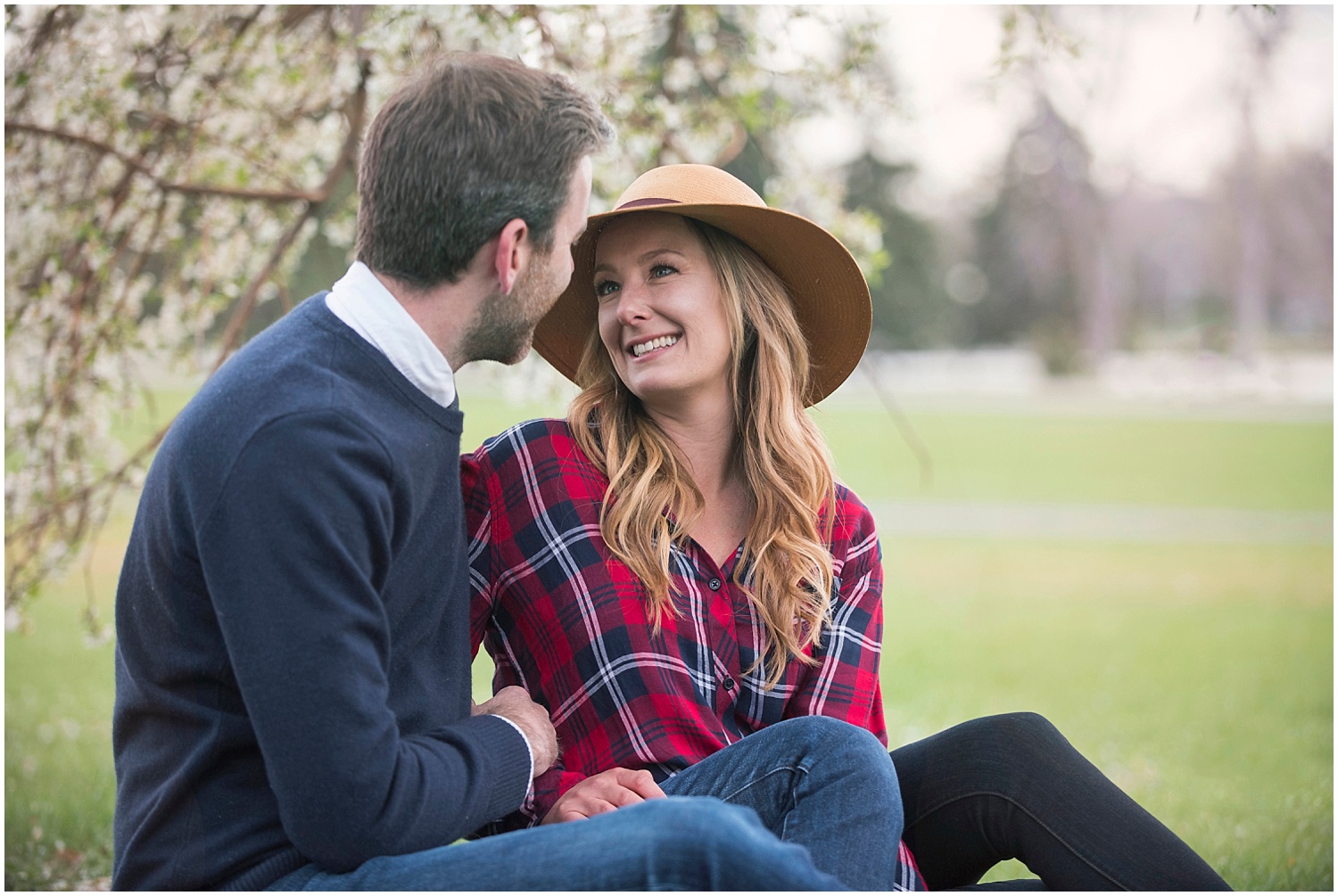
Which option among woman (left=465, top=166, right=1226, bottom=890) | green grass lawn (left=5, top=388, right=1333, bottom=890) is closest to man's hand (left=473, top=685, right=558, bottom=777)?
woman (left=465, top=166, right=1226, bottom=890)

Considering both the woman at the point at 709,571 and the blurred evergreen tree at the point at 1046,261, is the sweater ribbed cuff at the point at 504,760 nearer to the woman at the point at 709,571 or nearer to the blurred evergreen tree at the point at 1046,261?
the woman at the point at 709,571

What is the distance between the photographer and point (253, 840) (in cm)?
158

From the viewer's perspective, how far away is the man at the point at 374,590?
1.43 meters

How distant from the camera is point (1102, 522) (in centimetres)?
1816

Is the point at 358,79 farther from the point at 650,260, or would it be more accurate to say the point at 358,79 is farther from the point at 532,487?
the point at 532,487

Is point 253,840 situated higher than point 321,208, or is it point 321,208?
point 321,208

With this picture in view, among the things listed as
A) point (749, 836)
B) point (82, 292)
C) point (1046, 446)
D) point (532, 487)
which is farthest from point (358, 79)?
point (1046, 446)

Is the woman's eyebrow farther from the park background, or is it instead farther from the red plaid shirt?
the park background

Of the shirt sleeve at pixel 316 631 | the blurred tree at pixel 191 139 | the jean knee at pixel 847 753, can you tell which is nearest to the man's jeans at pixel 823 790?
the jean knee at pixel 847 753

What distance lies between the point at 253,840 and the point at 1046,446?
27.5m

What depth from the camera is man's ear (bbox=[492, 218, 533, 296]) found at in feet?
5.63

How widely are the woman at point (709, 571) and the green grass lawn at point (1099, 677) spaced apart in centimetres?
43

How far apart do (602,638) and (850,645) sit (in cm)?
50

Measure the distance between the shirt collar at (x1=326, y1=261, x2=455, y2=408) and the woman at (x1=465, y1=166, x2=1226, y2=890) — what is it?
51 centimetres
